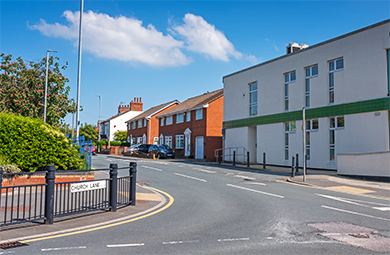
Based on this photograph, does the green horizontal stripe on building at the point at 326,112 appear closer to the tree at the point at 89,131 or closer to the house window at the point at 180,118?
the house window at the point at 180,118

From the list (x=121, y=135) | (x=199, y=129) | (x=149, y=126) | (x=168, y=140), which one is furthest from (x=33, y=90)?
(x=121, y=135)

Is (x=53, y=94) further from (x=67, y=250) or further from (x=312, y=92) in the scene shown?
(x=67, y=250)

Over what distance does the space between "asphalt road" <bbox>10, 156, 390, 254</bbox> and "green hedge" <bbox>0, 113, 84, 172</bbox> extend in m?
5.15

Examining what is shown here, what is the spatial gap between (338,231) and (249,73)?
2453cm

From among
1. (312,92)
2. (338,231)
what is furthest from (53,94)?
Answer: (338,231)

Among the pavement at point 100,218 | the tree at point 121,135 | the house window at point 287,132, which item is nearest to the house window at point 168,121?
the house window at point 287,132

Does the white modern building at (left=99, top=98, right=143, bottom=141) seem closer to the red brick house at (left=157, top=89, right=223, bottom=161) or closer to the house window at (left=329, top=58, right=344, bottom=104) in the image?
the red brick house at (left=157, top=89, right=223, bottom=161)

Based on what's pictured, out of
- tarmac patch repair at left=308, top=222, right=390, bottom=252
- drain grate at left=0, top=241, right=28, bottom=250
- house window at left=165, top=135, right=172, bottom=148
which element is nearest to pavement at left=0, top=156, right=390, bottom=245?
drain grate at left=0, top=241, right=28, bottom=250

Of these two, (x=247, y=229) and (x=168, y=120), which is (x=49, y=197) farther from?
(x=168, y=120)

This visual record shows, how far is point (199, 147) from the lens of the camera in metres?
40.1

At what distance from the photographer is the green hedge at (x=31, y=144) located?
13.2 m

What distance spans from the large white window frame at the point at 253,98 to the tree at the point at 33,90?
1456cm

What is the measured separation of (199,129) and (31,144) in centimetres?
2762

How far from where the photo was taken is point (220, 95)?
1610 inches
